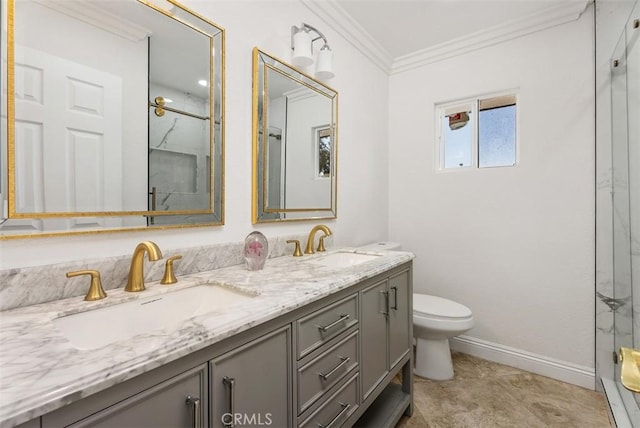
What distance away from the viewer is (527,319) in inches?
85.8

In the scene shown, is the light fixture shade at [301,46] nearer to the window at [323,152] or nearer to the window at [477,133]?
the window at [323,152]

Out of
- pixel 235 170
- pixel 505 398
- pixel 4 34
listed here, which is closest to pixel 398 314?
pixel 505 398

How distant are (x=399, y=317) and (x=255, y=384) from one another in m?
1.01

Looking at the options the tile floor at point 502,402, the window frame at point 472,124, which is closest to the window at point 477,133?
the window frame at point 472,124

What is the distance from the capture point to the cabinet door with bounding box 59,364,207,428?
56cm

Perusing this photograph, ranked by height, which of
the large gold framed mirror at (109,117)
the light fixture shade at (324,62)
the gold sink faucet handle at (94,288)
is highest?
the light fixture shade at (324,62)

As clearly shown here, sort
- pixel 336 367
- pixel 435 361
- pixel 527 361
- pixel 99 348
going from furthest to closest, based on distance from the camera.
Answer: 1. pixel 527 361
2. pixel 435 361
3. pixel 336 367
4. pixel 99 348

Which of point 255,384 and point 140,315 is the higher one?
point 140,315

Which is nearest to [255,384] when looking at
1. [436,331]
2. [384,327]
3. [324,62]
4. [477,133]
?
[384,327]

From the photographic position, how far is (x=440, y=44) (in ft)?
8.15

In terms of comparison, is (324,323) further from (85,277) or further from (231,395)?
(85,277)

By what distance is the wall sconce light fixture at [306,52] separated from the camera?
1.67 meters

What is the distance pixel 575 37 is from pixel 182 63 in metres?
2.41

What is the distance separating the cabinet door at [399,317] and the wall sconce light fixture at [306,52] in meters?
1.25
